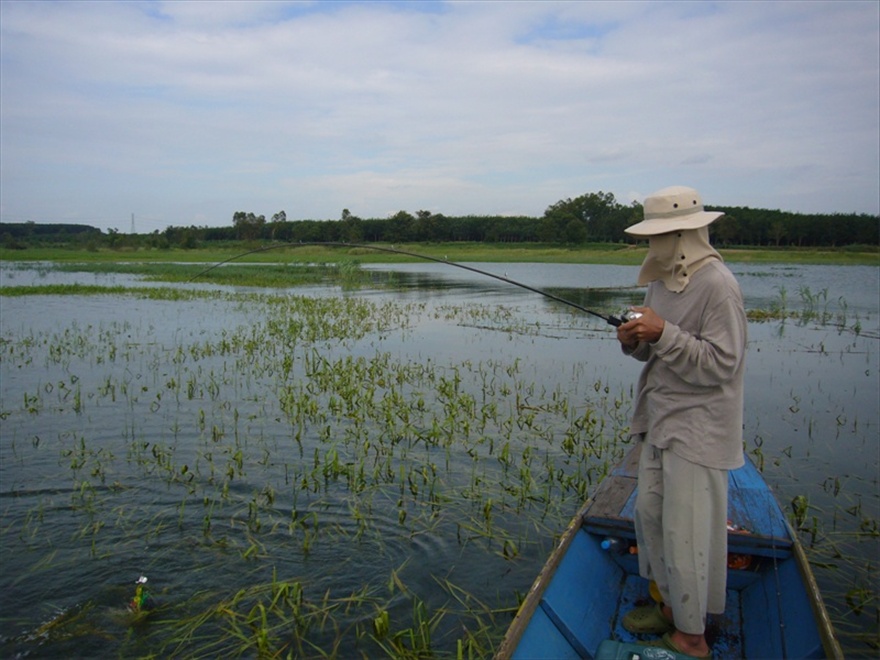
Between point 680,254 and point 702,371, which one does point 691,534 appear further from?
point 680,254

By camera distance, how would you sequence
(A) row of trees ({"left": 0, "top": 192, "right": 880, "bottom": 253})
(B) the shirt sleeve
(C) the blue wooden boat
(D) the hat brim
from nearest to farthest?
(B) the shirt sleeve < (D) the hat brim < (C) the blue wooden boat < (A) row of trees ({"left": 0, "top": 192, "right": 880, "bottom": 253})

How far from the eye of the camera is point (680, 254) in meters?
3.09

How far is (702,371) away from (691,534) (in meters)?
0.78

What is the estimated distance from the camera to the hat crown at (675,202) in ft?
10.1

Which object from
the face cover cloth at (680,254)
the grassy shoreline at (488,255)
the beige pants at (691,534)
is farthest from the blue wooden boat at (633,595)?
the grassy shoreline at (488,255)

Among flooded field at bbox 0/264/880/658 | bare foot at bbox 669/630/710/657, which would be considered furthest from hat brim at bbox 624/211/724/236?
flooded field at bbox 0/264/880/658

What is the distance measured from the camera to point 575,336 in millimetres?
15820

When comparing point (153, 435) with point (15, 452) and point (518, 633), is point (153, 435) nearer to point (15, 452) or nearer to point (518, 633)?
point (15, 452)

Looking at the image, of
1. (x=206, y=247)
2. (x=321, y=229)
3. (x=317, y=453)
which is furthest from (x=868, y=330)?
(x=321, y=229)

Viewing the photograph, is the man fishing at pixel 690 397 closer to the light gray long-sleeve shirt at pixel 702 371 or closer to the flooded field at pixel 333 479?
the light gray long-sleeve shirt at pixel 702 371

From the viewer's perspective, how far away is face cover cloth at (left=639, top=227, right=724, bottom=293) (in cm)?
306

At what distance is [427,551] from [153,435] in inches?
171

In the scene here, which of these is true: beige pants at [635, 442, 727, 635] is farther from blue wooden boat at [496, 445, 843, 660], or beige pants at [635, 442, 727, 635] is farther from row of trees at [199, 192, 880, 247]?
row of trees at [199, 192, 880, 247]

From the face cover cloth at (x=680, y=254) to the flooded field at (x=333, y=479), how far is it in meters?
2.48
